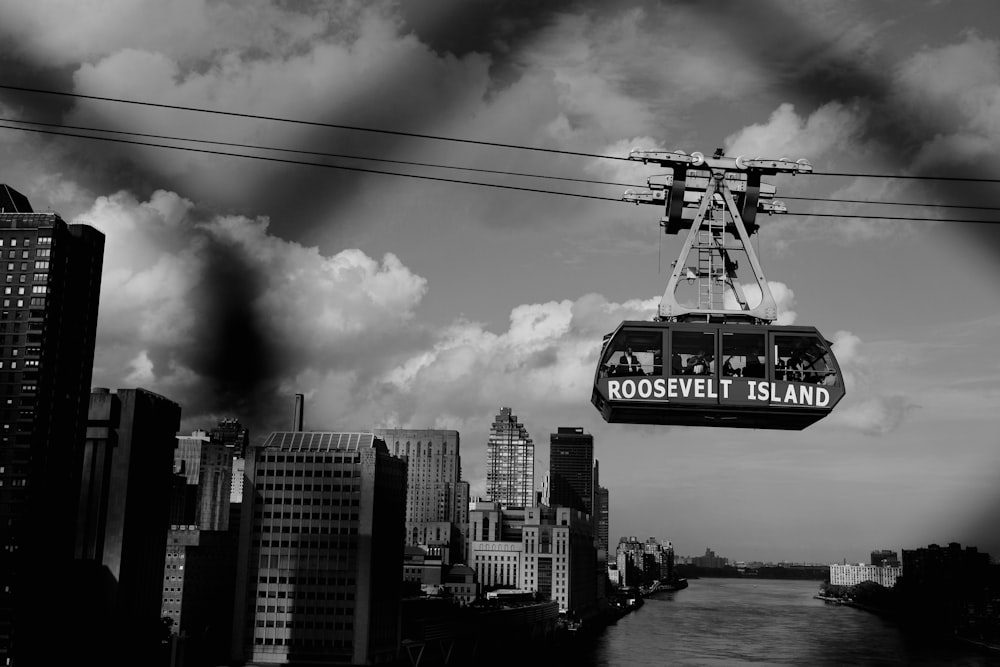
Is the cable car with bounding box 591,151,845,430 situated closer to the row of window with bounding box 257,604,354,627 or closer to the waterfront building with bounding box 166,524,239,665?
the row of window with bounding box 257,604,354,627

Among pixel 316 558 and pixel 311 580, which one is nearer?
pixel 311 580

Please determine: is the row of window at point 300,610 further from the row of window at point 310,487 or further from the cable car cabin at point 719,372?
the cable car cabin at point 719,372

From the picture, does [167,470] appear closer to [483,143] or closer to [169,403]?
[169,403]

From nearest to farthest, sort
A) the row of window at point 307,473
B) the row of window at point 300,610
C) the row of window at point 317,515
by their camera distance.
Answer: the row of window at point 300,610 < the row of window at point 317,515 < the row of window at point 307,473

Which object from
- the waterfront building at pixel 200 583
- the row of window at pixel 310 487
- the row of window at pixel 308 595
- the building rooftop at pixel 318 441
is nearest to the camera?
the row of window at pixel 308 595

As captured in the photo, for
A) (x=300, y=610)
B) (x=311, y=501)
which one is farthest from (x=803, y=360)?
(x=311, y=501)

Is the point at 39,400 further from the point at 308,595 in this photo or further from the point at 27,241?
the point at 308,595

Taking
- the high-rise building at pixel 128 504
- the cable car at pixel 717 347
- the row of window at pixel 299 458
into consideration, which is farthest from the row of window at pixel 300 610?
the cable car at pixel 717 347
